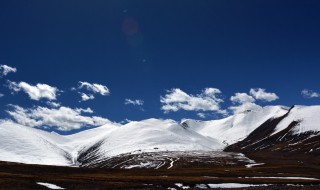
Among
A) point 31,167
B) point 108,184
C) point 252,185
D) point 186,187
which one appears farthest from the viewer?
point 31,167

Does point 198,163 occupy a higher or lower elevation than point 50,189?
higher

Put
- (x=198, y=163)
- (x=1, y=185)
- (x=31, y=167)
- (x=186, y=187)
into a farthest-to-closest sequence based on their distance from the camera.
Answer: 1. (x=198, y=163)
2. (x=31, y=167)
3. (x=186, y=187)
4. (x=1, y=185)

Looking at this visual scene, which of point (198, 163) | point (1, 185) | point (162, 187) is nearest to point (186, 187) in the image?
point (162, 187)

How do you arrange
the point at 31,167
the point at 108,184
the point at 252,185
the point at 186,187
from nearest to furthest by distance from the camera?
1. the point at 108,184
2. the point at 186,187
3. the point at 252,185
4. the point at 31,167

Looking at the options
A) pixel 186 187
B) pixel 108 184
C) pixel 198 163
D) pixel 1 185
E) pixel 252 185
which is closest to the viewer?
pixel 1 185

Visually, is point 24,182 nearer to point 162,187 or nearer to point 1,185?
point 1,185

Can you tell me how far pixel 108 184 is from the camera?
6944cm

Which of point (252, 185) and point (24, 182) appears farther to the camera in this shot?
point (252, 185)

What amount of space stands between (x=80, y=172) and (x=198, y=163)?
322 ft

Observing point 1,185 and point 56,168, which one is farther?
point 56,168

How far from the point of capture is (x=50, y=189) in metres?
62.8

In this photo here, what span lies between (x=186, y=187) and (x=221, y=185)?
8.26m

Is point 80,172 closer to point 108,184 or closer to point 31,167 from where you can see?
point 31,167

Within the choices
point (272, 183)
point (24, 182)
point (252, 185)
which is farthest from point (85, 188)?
point (272, 183)
